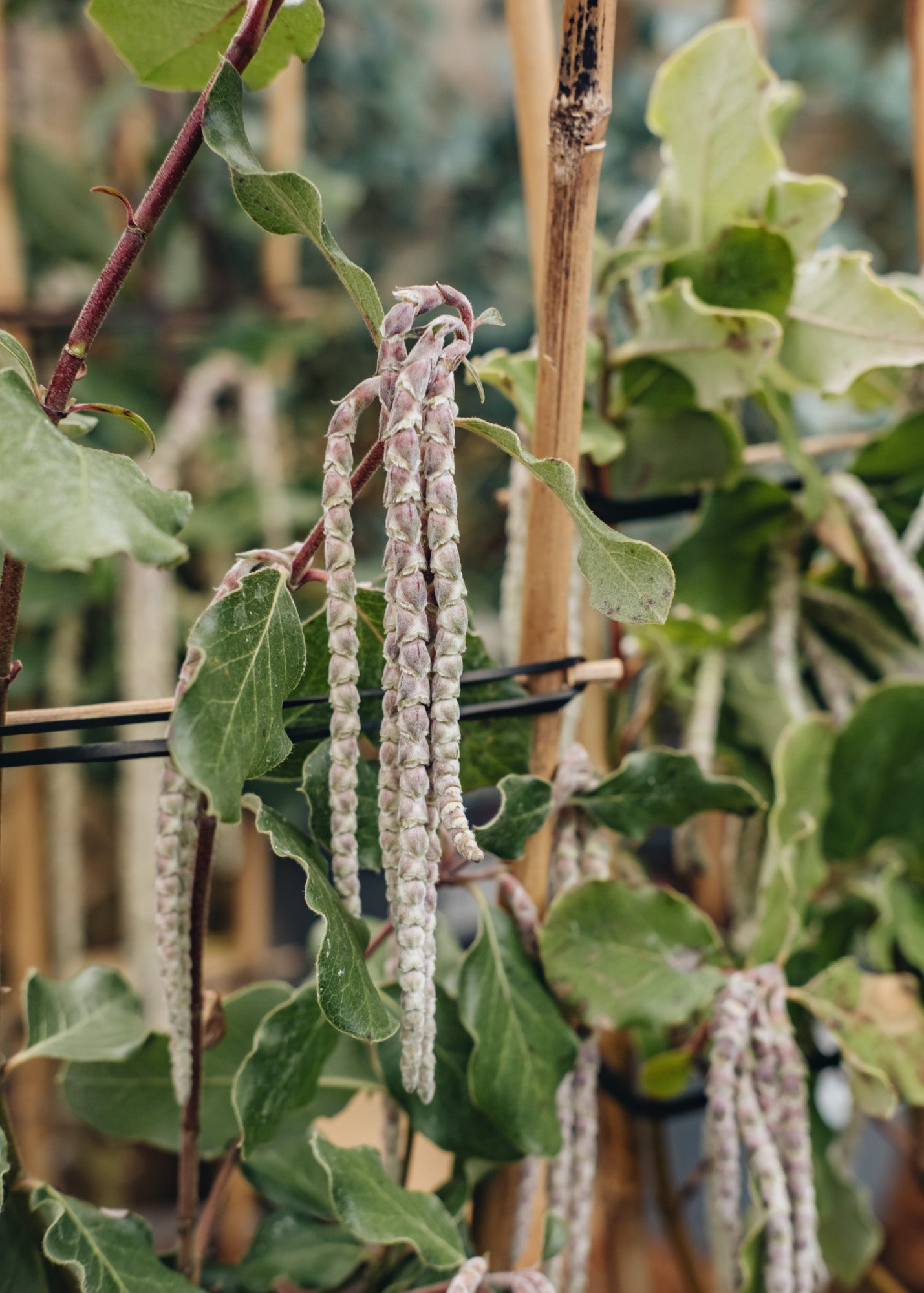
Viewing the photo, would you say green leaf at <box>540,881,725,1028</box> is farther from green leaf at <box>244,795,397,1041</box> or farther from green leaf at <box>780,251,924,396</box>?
green leaf at <box>780,251,924,396</box>

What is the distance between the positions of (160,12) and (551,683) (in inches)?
10.9

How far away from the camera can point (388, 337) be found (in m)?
0.26

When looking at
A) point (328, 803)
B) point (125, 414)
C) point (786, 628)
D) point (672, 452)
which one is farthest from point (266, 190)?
point (786, 628)

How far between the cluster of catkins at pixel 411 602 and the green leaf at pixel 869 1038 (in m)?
0.25

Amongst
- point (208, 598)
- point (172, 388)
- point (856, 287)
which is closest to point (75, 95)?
point (172, 388)

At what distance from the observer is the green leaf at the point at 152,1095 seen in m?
0.40

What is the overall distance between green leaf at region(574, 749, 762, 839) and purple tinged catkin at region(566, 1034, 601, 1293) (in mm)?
97

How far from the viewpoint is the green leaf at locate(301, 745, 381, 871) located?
1.02 ft

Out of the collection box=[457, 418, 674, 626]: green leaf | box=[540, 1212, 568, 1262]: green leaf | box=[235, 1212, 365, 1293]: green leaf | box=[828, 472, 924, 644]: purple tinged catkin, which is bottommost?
box=[235, 1212, 365, 1293]: green leaf

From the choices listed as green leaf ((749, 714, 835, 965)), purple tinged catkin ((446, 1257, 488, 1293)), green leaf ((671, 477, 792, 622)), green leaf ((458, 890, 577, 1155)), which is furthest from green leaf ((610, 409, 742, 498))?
purple tinged catkin ((446, 1257, 488, 1293))

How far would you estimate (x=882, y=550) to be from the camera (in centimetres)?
49

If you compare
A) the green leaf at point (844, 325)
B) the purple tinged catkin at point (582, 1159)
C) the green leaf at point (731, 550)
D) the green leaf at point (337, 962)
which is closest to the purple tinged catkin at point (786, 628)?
the green leaf at point (731, 550)

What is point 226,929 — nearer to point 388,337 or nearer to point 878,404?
point 878,404

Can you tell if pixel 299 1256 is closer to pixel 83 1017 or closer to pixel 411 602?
pixel 83 1017
